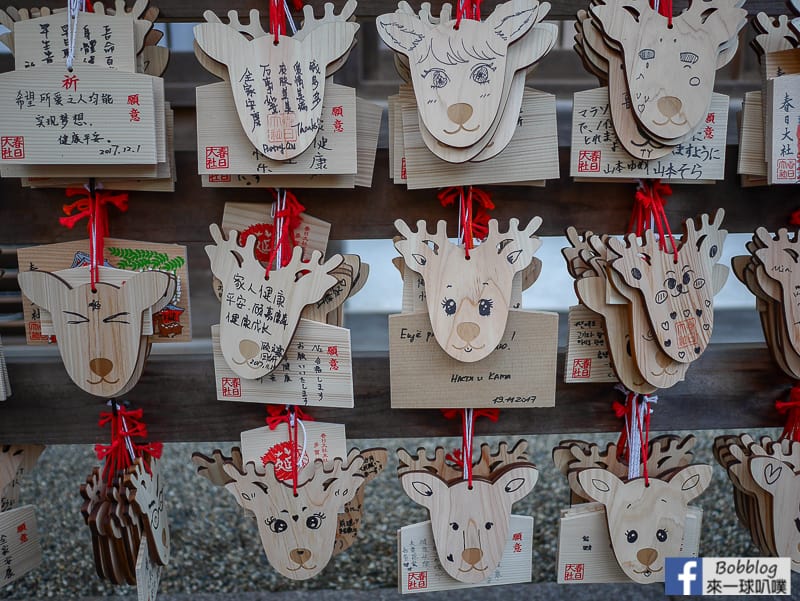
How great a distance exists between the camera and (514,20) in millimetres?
801

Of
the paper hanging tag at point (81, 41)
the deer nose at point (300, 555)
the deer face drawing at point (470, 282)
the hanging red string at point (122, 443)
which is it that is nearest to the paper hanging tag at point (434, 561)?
the deer nose at point (300, 555)

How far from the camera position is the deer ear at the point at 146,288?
85cm

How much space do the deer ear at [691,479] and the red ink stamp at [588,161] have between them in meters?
0.44

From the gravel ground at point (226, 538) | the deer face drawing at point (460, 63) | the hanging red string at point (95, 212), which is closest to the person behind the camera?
the deer face drawing at point (460, 63)

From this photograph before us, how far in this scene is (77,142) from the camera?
826 mm

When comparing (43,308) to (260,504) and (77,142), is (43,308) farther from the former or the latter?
(260,504)

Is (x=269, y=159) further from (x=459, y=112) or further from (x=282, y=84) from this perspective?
(x=459, y=112)

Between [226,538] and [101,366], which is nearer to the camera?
[101,366]

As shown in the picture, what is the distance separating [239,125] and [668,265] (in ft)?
1.89

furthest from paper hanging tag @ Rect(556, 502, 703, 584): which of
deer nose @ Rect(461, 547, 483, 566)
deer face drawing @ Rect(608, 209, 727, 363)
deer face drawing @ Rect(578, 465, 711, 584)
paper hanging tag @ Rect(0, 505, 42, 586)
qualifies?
paper hanging tag @ Rect(0, 505, 42, 586)

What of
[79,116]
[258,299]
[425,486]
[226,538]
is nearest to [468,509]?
[425,486]

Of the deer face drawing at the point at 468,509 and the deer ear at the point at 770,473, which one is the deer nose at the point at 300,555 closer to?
the deer face drawing at the point at 468,509

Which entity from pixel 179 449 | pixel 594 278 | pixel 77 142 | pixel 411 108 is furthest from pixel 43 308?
pixel 179 449

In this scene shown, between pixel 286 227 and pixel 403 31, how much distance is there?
30cm
